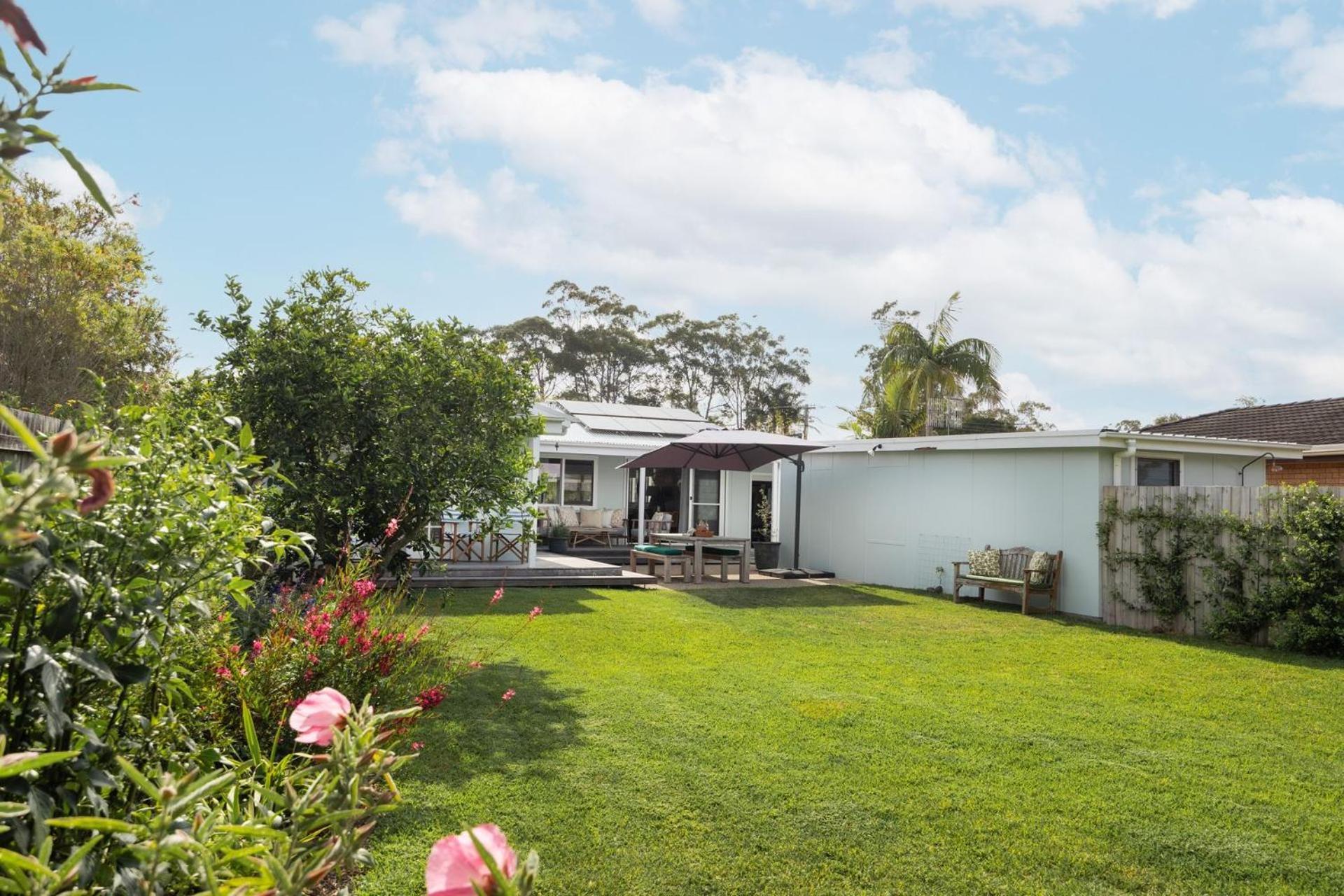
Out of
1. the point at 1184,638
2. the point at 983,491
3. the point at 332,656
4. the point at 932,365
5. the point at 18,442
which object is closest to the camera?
the point at 332,656

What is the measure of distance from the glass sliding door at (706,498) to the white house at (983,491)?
190cm

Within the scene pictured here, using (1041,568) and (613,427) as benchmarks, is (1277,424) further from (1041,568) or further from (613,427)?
(613,427)

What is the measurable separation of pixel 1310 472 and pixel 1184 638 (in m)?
9.50

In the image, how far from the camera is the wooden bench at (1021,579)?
12.3 metres

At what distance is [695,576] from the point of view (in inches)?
575

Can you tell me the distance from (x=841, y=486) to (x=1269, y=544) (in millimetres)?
7653

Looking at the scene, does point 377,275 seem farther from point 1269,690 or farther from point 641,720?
point 1269,690

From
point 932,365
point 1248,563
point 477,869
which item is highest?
point 932,365

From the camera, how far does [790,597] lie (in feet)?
42.8

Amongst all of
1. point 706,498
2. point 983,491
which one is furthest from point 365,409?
point 706,498

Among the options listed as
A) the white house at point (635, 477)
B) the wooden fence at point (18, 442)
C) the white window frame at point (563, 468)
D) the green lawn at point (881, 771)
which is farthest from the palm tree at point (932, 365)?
the wooden fence at point (18, 442)

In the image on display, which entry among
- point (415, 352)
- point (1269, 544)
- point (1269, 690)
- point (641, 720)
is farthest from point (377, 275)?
point (1269, 544)

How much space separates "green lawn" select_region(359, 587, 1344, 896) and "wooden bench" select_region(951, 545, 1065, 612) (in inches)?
133

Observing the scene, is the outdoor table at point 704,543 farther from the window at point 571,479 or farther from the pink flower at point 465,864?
the pink flower at point 465,864
